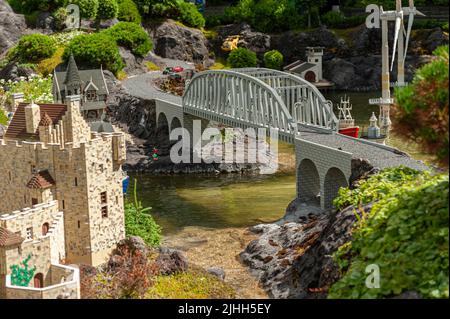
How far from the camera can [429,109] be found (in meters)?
35.1

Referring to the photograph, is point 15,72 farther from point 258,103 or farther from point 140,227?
point 140,227

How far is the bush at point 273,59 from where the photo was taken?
131 meters

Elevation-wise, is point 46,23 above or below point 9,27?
above

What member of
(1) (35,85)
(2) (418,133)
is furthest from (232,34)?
(2) (418,133)

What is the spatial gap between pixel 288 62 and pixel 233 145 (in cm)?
4734

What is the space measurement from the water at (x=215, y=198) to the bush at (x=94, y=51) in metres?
23.9

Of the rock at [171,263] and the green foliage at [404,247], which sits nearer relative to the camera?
the green foliage at [404,247]

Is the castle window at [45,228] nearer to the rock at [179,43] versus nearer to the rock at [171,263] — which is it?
the rock at [171,263]

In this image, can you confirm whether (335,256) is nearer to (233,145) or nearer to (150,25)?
(233,145)

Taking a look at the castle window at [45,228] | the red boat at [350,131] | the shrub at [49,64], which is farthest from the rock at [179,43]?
the castle window at [45,228]

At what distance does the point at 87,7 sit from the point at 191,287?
7529 centimetres

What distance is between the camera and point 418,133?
36094 millimetres

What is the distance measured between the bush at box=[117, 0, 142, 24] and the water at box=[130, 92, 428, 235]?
146ft

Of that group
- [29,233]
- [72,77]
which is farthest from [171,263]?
[72,77]
